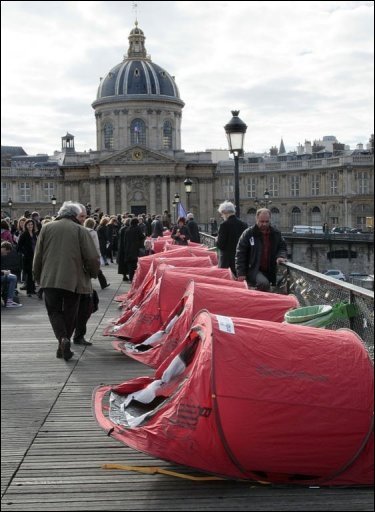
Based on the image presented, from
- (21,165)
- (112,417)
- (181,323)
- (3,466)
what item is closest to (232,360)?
(112,417)

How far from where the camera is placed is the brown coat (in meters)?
8.55

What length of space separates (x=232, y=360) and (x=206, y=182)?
284ft

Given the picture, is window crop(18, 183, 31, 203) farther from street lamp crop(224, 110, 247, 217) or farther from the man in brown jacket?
the man in brown jacket

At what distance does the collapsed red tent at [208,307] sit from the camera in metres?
7.82

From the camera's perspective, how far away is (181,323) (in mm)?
7801

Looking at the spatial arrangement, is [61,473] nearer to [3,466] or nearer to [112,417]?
[3,466]

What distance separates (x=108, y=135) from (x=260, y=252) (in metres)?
85.4

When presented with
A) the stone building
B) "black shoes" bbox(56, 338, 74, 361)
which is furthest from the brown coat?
the stone building

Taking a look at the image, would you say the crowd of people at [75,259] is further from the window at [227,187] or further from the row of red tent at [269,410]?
the window at [227,187]

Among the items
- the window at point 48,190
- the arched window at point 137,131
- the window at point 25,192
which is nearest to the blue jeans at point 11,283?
the arched window at point 137,131

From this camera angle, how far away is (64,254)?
28.0 feet

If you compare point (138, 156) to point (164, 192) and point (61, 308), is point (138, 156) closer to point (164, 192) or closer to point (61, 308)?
point (164, 192)

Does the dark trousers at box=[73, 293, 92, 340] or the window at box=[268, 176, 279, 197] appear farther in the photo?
the window at box=[268, 176, 279, 197]

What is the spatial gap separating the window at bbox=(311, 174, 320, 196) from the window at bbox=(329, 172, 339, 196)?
1.60 m
